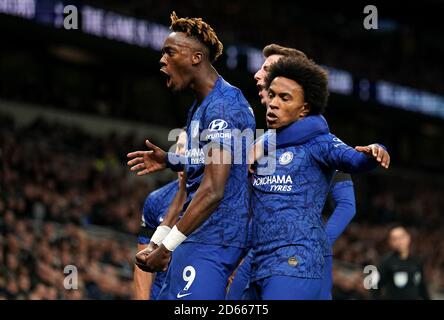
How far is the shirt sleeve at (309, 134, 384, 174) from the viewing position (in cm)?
492

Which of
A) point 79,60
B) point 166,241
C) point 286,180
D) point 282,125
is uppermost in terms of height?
point 79,60

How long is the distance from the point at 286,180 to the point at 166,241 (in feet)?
2.58

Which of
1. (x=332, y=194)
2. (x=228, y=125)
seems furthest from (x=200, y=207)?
(x=332, y=194)

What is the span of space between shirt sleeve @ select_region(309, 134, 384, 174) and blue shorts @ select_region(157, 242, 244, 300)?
0.74 metres

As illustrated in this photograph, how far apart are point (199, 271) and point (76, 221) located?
11.5 meters

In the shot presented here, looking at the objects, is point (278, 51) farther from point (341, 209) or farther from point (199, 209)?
point (199, 209)

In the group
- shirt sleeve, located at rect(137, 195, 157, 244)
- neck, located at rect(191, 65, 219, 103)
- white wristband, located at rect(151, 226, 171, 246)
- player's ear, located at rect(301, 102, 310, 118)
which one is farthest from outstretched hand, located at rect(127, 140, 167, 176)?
shirt sleeve, located at rect(137, 195, 157, 244)

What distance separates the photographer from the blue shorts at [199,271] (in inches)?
188

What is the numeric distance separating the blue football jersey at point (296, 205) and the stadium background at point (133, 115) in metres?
7.40

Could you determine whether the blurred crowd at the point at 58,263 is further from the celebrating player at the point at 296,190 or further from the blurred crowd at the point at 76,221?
the celebrating player at the point at 296,190

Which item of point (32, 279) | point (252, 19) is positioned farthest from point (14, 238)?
point (252, 19)

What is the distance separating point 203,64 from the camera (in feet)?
16.8

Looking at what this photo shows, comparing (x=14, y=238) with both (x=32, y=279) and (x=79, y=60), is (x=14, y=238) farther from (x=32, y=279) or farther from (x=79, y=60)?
→ (x=79, y=60)

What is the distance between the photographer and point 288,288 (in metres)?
4.84
